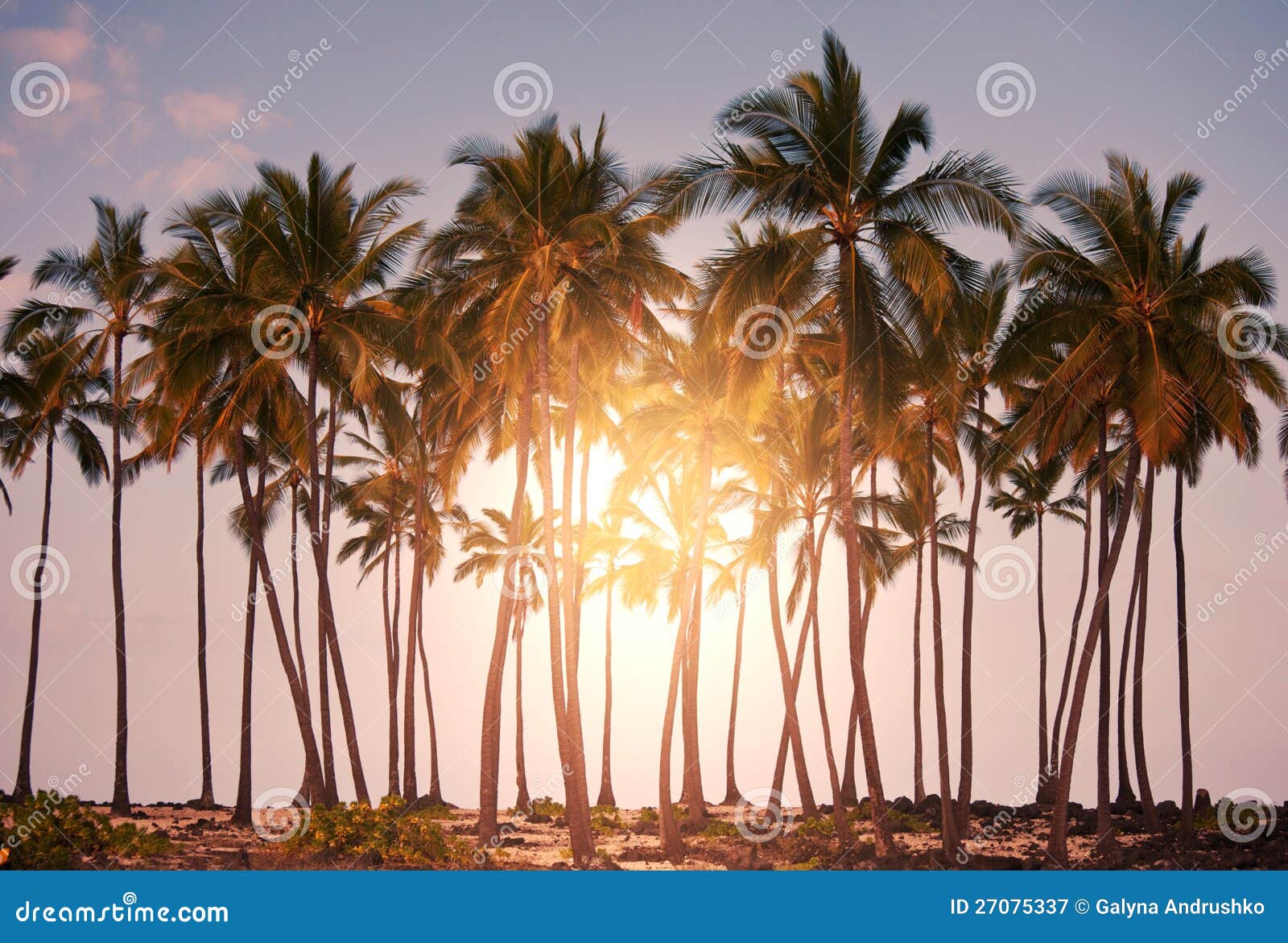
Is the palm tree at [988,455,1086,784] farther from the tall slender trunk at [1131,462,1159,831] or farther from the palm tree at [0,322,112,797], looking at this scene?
the palm tree at [0,322,112,797]

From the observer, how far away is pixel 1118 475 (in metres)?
34.0

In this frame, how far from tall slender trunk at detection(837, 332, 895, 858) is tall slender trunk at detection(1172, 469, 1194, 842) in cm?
857

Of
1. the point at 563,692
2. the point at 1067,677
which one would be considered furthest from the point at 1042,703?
the point at 563,692

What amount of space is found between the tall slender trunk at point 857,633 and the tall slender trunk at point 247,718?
15248mm

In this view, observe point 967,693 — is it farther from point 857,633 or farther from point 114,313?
point 114,313

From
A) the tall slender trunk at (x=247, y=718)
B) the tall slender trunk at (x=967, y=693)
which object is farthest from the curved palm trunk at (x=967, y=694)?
the tall slender trunk at (x=247, y=718)

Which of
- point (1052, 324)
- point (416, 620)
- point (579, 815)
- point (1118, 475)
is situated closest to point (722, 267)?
→ point (1052, 324)

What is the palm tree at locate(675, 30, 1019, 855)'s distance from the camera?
22.0 m

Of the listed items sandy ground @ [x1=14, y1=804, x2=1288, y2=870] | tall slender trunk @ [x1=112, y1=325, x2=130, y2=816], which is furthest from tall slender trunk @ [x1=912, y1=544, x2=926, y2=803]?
tall slender trunk @ [x1=112, y1=325, x2=130, y2=816]

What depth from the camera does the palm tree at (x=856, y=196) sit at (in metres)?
22.0

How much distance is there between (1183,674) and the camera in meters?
28.0

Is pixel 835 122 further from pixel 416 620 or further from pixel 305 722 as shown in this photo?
pixel 416 620

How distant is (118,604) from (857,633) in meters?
20.3

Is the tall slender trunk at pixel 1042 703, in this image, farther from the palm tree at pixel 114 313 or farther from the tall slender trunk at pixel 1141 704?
the palm tree at pixel 114 313
